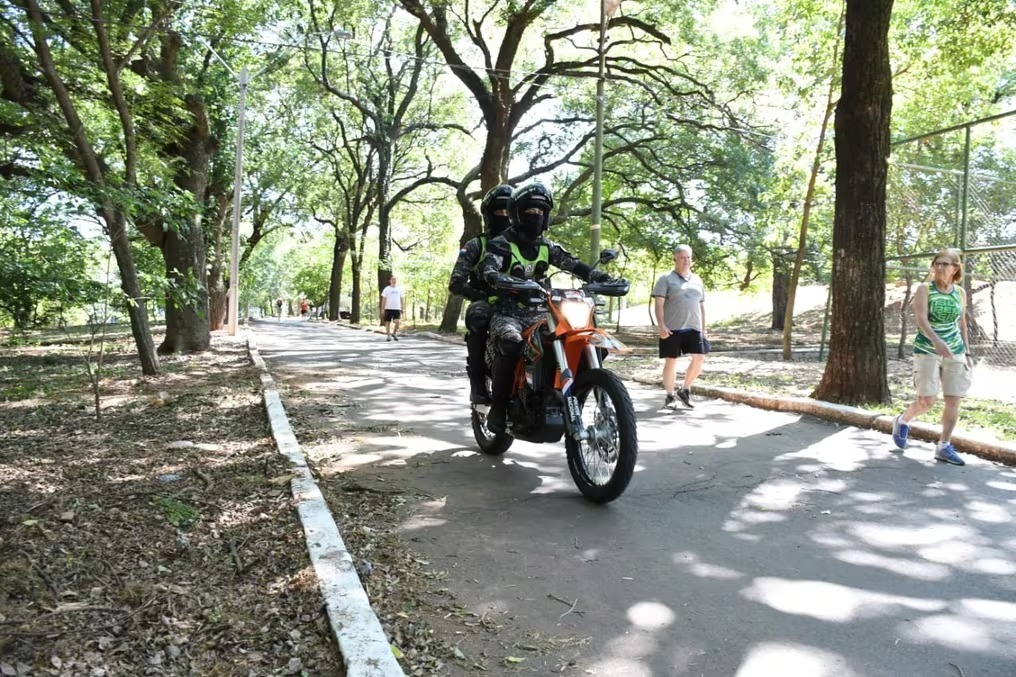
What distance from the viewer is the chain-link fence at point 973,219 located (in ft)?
28.3

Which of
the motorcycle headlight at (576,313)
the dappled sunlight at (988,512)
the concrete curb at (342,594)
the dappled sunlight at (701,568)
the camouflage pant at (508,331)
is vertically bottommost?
the dappled sunlight at (701,568)

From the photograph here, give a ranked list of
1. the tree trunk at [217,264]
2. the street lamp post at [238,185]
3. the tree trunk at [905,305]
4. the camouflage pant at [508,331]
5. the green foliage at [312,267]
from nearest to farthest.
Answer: the camouflage pant at [508,331], the tree trunk at [905,305], the street lamp post at [238,185], the tree trunk at [217,264], the green foliage at [312,267]

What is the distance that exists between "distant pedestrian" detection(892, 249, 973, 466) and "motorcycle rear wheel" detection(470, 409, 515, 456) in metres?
3.43

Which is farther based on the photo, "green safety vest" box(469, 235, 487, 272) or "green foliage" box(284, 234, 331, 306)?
"green foliage" box(284, 234, 331, 306)

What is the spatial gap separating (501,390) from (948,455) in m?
3.56

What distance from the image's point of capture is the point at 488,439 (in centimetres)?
603

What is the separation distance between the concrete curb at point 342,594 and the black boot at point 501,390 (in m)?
1.38

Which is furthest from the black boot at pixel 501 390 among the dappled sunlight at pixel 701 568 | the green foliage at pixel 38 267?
the green foliage at pixel 38 267

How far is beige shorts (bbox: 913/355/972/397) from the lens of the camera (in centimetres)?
580

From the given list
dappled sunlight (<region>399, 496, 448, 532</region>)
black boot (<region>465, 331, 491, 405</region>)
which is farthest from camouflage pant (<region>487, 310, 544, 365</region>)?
dappled sunlight (<region>399, 496, 448, 532</region>)

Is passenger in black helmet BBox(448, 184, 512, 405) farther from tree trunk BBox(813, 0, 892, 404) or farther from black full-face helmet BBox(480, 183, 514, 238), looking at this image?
tree trunk BBox(813, 0, 892, 404)

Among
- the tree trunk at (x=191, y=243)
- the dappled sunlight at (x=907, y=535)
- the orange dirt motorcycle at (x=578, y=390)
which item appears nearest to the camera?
the dappled sunlight at (x=907, y=535)

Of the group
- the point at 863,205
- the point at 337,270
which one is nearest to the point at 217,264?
the point at 337,270

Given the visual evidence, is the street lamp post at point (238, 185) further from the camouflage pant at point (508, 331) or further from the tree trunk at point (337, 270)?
the tree trunk at point (337, 270)
